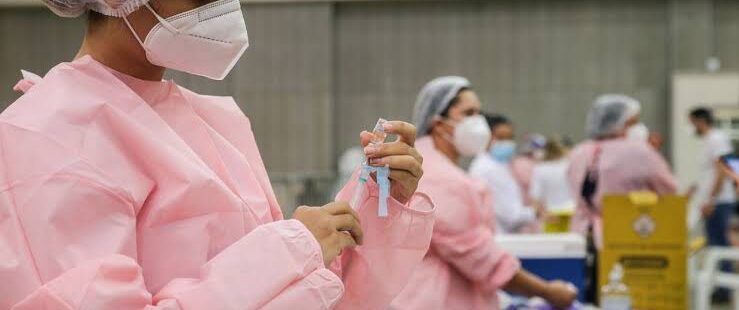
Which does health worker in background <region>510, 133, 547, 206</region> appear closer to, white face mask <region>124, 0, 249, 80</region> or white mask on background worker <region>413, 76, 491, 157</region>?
white mask on background worker <region>413, 76, 491, 157</region>

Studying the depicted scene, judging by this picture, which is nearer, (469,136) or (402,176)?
(402,176)

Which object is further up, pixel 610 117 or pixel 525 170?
pixel 610 117

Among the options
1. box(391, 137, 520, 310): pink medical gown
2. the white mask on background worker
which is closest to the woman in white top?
the white mask on background worker

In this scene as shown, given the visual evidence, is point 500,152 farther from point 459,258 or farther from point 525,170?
point 459,258

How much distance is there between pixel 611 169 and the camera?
589 centimetres

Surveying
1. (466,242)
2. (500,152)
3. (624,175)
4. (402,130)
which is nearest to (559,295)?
(466,242)

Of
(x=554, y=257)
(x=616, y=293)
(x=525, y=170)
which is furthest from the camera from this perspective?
(x=525, y=170)

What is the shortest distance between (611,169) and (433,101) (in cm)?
259

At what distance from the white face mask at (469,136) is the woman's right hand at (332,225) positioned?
2.12 metres

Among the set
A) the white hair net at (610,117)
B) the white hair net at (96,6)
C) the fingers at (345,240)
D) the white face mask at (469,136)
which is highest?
the white hair net at (96,6)

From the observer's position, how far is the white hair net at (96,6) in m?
1.30

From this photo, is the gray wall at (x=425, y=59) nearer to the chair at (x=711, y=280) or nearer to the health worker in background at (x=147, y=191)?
the chair at (x=711, y=280)

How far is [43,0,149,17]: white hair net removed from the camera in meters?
1.30

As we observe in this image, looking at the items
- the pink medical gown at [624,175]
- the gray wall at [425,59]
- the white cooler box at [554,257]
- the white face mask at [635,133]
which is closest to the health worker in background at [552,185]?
A: the white face mask at [635,133]
